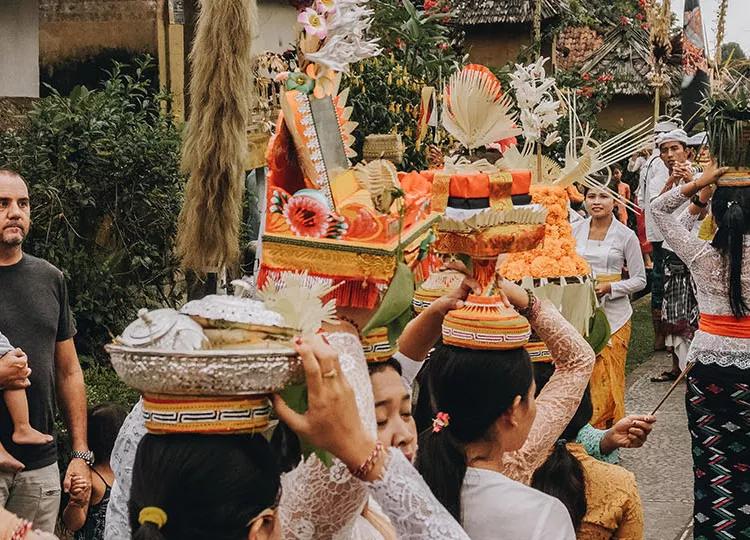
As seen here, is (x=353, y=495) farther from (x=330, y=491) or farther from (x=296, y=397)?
(x=296, y=397)

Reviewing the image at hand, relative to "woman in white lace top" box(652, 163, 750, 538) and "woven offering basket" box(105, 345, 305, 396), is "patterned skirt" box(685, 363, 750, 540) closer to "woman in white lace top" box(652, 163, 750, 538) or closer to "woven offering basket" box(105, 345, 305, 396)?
"woman in white lace top" box(652, 163, 750, 538)

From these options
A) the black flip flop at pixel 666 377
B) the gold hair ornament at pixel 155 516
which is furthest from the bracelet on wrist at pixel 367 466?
the black flip flop at pixel 666 377

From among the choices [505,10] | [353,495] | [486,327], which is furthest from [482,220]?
[505,10]

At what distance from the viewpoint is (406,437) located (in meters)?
3.22

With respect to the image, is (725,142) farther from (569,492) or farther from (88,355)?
(88,355)

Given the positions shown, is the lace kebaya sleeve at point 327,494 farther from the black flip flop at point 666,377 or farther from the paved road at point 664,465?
the black flip flop at point 666,377

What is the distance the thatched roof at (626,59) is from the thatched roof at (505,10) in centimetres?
404

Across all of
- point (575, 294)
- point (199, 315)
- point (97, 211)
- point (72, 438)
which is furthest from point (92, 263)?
point (199, 315)

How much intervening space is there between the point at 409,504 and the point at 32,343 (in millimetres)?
2963

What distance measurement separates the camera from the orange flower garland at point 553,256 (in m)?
4.88

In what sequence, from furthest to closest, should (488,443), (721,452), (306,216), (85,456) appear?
(721,452), (85,456), (488,443), (306,216)

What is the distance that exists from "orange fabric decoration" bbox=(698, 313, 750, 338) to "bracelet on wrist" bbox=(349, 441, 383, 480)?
4.28 meters

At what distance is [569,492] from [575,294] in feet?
3.33

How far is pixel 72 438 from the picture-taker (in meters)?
5.27
